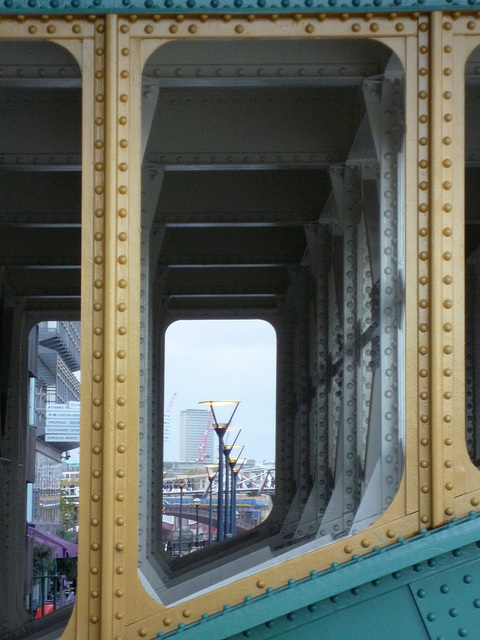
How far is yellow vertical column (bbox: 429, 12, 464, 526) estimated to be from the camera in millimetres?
5164

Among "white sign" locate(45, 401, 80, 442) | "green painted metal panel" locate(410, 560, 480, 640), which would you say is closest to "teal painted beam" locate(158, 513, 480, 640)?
"green painted metal panel" locate(410, 560, 480, 640)

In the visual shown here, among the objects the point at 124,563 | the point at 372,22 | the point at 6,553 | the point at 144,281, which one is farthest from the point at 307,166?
the point at 6,553

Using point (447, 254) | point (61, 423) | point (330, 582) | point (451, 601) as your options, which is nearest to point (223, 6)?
point (447, 254)

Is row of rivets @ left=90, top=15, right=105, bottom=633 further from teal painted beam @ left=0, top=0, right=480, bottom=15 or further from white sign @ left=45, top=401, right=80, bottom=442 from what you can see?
white sign @ left=45, top=401, right=80, bottom=442

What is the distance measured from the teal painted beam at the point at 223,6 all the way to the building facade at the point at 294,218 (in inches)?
0.5

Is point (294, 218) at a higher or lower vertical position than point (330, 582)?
higher

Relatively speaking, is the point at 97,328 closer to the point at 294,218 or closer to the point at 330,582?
the point at 330,582

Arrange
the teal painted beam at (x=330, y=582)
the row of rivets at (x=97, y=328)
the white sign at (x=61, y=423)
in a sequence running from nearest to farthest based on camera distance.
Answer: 1. the teal painted beam at (x=330, y=582)
2. the row of rivets at (x=97, y=328)
3. the white sign at (x=61, y=423)

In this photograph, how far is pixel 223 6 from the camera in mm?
5254

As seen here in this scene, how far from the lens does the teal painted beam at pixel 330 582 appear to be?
16.4 ft

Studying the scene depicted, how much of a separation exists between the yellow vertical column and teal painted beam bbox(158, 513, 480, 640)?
0.14m

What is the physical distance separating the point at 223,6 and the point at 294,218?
838 centimetres

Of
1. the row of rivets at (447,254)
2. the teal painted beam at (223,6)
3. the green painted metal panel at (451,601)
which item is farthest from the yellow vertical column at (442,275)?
the green painted metal panel at (451,601)

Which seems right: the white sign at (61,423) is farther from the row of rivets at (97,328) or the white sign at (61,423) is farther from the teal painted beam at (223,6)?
the teal painted beam at (223,6)
